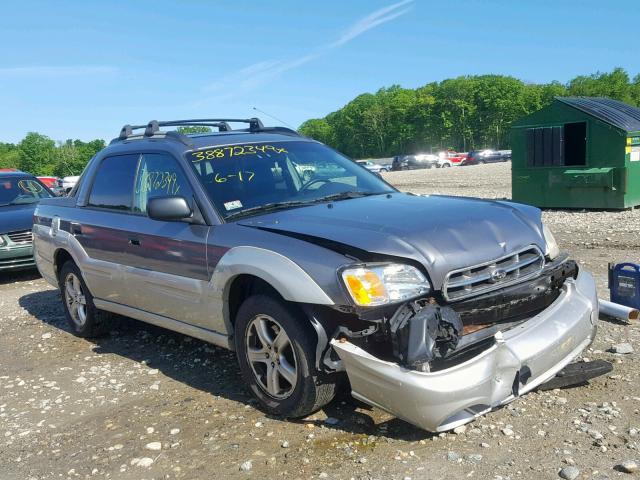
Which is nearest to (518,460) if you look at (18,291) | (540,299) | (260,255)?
(540,299)

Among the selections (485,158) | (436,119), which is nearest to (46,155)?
(436,119)

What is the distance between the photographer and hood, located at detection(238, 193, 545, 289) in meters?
3.30

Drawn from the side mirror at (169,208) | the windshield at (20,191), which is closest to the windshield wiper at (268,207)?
the side mirror at (169,208)

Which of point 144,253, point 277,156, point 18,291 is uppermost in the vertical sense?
point 277,156

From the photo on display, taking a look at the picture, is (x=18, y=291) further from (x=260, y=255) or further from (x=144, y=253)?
(x=260, y=255)

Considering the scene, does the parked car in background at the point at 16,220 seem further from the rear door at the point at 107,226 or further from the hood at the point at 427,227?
the hood at the point at 427,227

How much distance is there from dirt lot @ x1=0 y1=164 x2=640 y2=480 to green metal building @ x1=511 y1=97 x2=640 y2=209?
8095mm

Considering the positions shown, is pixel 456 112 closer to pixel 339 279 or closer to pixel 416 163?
pixel 416 163

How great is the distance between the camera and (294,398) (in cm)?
365

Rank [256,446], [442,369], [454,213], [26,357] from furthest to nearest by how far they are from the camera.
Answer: [26,357] → [454,213] → [256,446] → [442,369]

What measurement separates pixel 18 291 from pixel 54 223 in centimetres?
339

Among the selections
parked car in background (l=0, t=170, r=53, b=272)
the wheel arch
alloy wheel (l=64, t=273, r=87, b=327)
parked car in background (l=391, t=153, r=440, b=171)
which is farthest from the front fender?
parked car in background (l=391, t=153, r=440, b=171)

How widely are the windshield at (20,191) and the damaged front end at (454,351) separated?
8.93 m

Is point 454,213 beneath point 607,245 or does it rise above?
above
